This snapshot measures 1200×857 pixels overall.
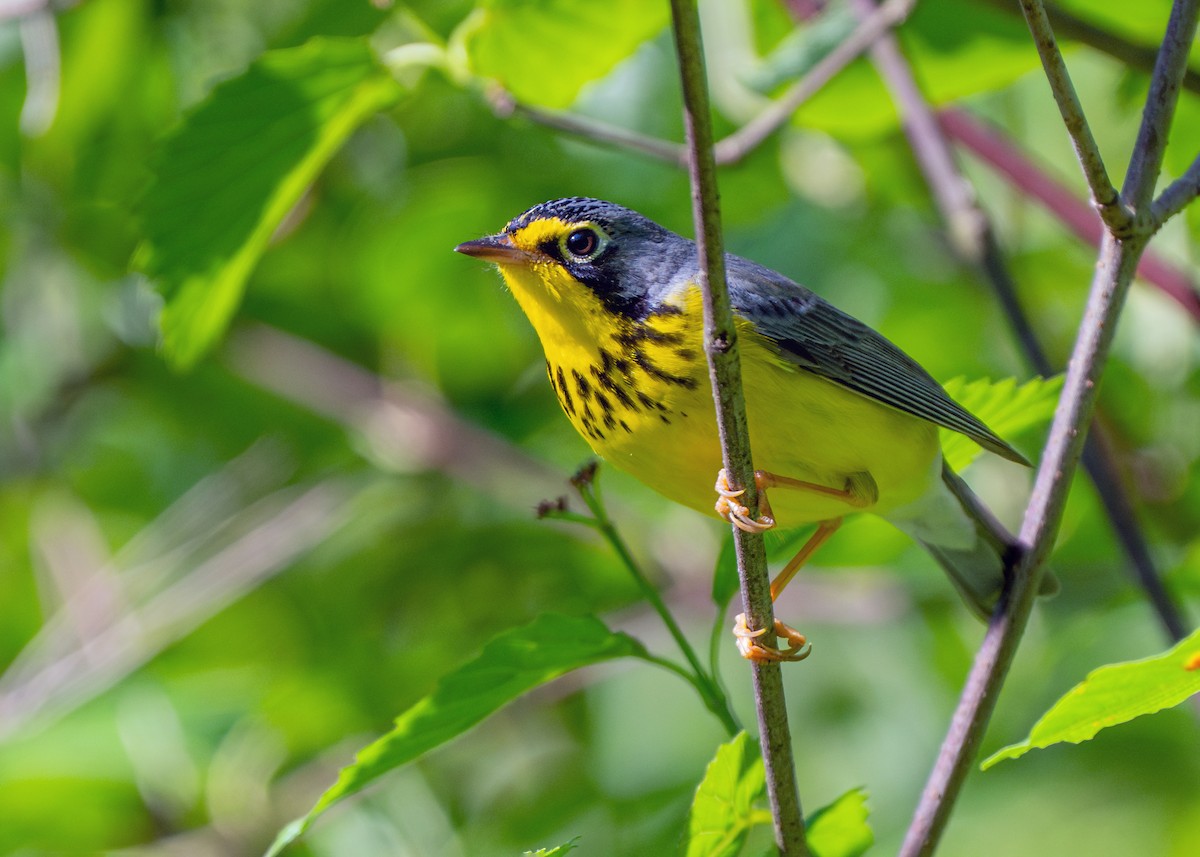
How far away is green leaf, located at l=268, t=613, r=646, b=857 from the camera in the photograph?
1.98m

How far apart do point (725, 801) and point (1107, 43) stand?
163 centimetres

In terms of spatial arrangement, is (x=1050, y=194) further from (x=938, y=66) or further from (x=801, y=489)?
(x=801, y=489)

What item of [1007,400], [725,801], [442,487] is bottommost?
[725,801]

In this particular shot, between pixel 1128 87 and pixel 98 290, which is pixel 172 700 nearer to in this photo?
pixel 98 290

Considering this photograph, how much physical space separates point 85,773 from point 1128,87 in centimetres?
306

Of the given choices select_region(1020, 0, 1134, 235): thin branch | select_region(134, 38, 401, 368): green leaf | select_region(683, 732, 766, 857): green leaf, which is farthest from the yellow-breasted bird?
select_region(1020, 0, 1134, 235): thin branch

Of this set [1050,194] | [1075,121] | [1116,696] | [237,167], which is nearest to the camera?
[1116,696]

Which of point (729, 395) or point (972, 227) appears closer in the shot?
point (729, 395)

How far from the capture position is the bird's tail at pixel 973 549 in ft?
10.4

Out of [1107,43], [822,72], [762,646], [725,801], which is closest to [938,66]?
[822,72]

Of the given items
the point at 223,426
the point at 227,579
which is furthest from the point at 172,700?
the point at 223,426

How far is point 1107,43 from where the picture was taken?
2.57m

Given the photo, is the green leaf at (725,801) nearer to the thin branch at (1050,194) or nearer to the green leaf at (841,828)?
the green leaf at (841,828)

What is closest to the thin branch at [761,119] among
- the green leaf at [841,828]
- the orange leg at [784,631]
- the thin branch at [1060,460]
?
the orange leg at [784,631]
